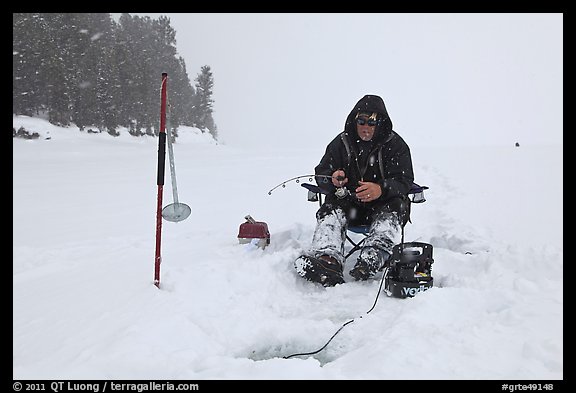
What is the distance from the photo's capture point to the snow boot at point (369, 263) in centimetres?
345

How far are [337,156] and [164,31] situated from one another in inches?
1850

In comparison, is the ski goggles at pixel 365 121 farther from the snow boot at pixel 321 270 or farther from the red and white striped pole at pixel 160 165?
the red and white striped pole at pixel 160 165

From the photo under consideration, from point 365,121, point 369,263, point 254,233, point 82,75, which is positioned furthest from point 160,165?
point 82,75

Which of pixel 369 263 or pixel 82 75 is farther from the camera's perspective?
pixel 82 75

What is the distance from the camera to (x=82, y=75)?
29.8 metres

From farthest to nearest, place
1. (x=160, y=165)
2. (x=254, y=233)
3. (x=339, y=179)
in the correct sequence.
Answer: (x=254, y=233) → (x=339, y=179) → (x=160, y=165)

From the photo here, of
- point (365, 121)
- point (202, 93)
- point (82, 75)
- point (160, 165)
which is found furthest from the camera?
point (202, 93)

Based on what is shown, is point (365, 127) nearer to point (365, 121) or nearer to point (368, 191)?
point (365, 121)

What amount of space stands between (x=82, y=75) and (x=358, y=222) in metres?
31.5

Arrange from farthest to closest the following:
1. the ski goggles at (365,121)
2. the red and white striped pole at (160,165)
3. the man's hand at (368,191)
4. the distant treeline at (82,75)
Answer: the distant treeline at (82,75) → the ski goggles at (365,121) → the man's hand at (368,191) → the red and white striped pole at (160,165)

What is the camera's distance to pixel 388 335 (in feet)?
7.84

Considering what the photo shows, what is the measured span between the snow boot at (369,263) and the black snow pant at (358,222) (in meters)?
0.07

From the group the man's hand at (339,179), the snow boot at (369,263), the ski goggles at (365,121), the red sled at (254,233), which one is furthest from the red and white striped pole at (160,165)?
the ski goggles at (365,121)

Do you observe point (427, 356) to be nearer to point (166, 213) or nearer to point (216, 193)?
point (166, 213)
